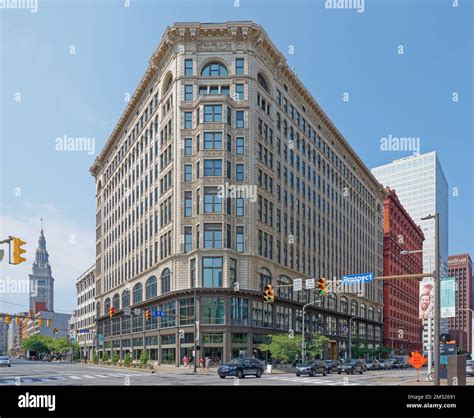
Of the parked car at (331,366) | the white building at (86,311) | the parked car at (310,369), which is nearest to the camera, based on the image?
the parked car at (310,369)

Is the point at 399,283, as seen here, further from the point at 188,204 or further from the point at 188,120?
the point at 188,120

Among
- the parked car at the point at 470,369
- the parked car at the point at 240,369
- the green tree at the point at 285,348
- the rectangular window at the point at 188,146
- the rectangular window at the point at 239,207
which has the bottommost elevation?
the green tree at the point at 285,348

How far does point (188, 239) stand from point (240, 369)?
3117cm

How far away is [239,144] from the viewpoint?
68000 millimetres

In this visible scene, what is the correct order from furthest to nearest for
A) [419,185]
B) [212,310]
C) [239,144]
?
[419,185] → [239,144] → [212,310]

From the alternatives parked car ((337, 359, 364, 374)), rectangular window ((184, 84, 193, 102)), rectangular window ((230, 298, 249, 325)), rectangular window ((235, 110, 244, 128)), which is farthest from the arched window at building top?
parked car ((337, 359, 364, 374))

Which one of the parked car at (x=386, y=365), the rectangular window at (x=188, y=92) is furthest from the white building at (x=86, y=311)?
the rectangular window at (x=188, y=92)

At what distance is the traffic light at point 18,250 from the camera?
2185 cm

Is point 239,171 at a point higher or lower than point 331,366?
higher

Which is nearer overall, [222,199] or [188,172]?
[222,199]

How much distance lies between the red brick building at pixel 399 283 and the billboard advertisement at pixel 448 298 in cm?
10471

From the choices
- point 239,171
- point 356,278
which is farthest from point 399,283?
point 356,278

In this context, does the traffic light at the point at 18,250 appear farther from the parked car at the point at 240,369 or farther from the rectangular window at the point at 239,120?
the rectangular window at the point at 239,120
